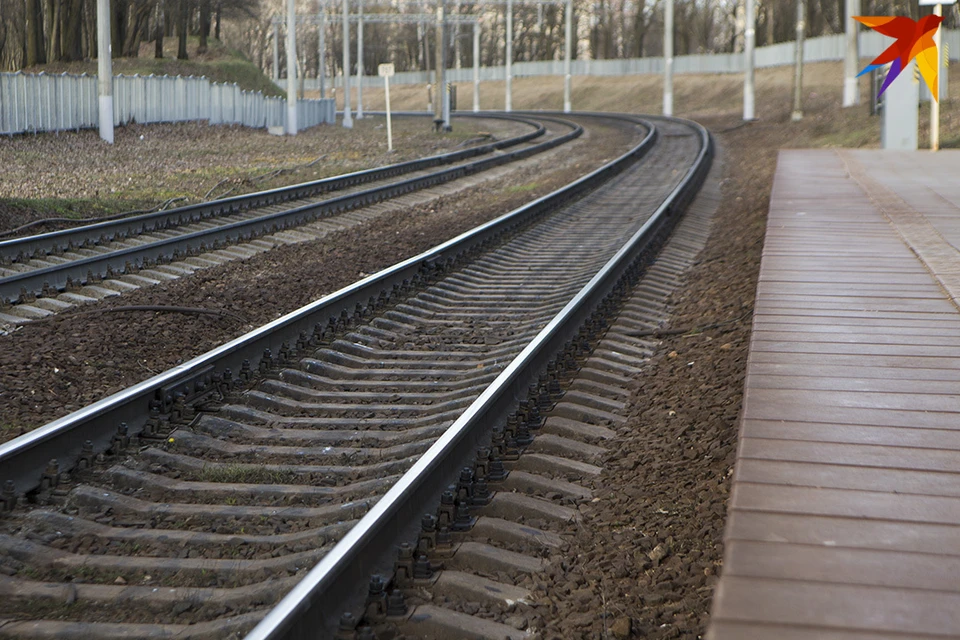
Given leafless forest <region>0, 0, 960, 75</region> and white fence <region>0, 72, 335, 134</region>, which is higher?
leafless forest <region>0, 0, 960, 75</region>

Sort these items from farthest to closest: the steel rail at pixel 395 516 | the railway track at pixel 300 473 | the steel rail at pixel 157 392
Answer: the steel rail at pixel 157 392
the railway track at pixel 300 473
the steel rail at pixel 395 516

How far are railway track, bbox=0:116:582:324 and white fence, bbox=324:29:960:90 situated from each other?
4094cm

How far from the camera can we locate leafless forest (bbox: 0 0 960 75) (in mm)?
49500

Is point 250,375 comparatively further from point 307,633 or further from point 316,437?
point 307,633

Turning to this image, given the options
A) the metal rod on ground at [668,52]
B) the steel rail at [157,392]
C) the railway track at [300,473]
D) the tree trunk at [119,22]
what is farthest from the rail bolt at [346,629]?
the tree trunk at [119,22]

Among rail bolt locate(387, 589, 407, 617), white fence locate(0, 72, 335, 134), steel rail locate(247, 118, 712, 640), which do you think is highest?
white fence locate(0, 72, 335, 134)

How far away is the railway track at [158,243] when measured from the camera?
30.7 ft

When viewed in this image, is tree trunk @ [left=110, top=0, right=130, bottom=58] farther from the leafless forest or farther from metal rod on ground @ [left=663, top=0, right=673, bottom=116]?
metal rod on ground @ [left=663, top=0, right=673, bottom=116]

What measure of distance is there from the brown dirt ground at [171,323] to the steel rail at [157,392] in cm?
57

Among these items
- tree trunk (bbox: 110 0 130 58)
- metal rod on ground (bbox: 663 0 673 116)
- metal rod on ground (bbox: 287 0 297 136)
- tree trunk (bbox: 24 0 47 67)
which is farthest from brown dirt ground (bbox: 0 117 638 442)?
tree trunk (bbox: 110 0 130 58)

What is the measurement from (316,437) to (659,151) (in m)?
24.4

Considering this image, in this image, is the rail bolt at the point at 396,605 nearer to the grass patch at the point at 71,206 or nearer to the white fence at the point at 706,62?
the grass patch at the point at 71,206

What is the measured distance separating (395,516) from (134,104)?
32100 mm

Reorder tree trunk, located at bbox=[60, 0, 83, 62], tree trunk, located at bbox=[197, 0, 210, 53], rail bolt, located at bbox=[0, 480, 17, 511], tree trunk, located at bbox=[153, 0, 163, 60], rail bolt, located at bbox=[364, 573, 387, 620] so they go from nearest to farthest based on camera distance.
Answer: rail bolt, located at bbox=[364, 573, 387, 620], rail bolt, located at bbox=[0, 480, 17, 511], tree trunk, located at bbox=[60, 0, 83, 62], tree trunk, located at bbox=[153, 0, 163, 60], tree trunk, located at bbox=[197, 0, 210, 53]
